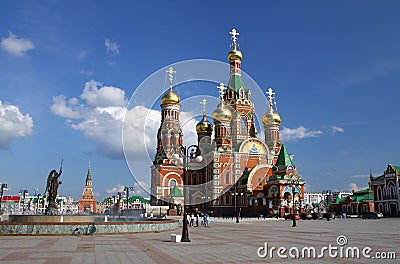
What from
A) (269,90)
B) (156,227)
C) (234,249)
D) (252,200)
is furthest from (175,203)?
(234,249)

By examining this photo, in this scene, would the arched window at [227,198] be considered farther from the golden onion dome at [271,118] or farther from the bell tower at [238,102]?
the golden onion dome at [271,118]

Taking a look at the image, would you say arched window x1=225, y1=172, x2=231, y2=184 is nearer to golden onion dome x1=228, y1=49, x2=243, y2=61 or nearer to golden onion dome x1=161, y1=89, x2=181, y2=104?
golden onion dome x1=161, y1=89, x2=181, y2=104

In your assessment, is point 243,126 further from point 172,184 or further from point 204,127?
point 172,184

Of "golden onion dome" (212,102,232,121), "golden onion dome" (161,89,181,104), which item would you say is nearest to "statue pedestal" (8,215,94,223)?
"golden onion dome" (212,102,232,121)

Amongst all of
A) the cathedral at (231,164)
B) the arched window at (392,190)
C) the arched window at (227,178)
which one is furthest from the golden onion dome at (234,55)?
the arched window at (392,190)

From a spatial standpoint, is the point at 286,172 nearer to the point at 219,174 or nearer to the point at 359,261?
the point at 219,174

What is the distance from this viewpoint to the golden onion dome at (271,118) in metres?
70.7

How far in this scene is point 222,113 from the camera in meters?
69.1

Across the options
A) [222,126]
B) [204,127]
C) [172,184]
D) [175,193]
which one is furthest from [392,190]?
[172,184]

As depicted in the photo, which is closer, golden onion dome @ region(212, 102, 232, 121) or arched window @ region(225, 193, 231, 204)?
arched window @ region(225, 193, 231, 204)

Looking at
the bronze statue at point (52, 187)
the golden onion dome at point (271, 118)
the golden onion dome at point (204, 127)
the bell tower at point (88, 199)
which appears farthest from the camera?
the bell tower at point (88, 199)

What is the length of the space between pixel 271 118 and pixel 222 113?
9684 mm

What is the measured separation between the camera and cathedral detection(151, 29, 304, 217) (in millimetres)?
57062

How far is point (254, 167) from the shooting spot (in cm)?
6278
